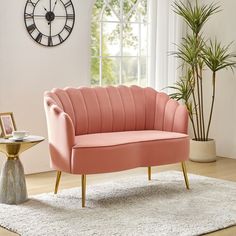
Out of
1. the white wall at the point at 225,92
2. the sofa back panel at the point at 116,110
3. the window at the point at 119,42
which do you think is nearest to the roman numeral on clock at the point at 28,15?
the window at the point at 119,42

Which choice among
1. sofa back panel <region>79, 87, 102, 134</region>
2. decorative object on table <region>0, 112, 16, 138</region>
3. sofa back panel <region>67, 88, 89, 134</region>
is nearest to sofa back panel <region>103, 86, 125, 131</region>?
sofa back panel <region>79, 87, 102, 134</region>

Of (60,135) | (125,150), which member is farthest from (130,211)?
(60,135)

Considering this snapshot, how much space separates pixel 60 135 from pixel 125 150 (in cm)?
53

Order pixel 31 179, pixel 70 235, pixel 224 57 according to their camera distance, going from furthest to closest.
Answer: pixel 224 57 → pixel 31 179 → pixel 70 235

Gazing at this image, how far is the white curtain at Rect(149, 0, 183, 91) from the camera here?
6.70 meters

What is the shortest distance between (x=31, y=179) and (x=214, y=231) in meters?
2.18

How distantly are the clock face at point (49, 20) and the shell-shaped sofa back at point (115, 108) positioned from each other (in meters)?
0.84

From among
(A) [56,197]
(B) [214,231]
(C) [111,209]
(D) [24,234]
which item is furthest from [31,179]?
(B) [214,231]

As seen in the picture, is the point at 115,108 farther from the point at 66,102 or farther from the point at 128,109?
the point at 66,102

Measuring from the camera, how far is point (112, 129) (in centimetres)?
512

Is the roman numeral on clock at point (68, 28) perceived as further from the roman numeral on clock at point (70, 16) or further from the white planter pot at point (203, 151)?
the white planter pot at point (203, 151)

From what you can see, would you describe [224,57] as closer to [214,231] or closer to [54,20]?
[54,20]

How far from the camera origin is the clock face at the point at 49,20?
547cm

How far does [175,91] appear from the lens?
22.3 ft
